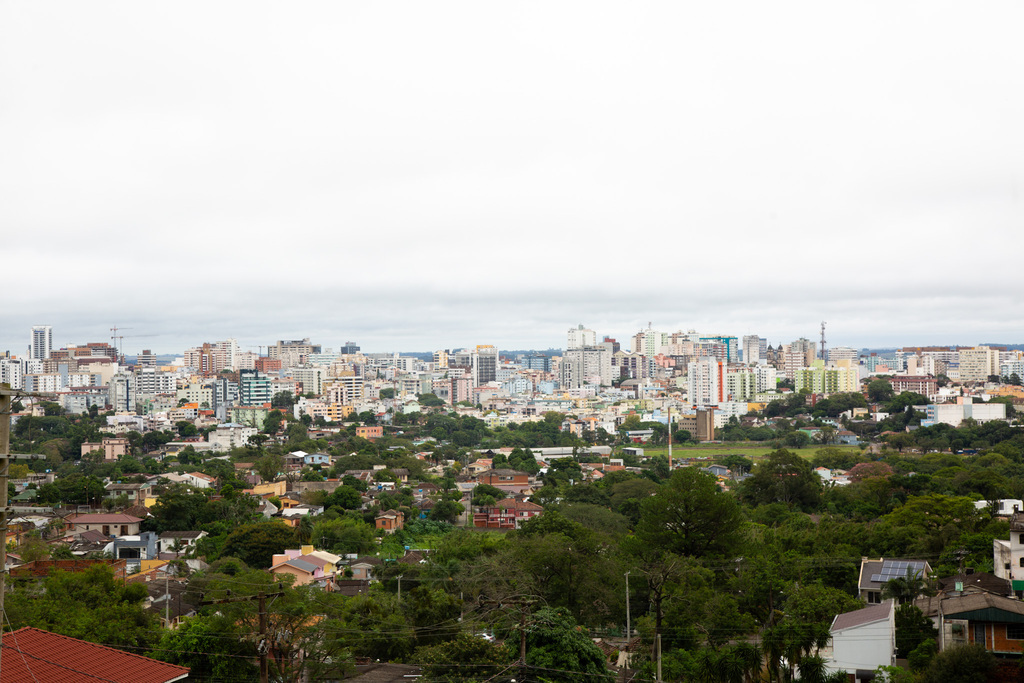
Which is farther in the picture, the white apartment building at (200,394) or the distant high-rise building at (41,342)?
the distant high-rise building at (41,342)

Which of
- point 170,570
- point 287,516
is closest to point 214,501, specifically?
point 287,516

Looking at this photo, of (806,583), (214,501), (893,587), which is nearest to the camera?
(893,587)

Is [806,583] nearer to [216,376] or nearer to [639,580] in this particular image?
[639,580]

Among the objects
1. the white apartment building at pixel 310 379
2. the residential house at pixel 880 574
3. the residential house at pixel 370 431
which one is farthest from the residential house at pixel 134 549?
the white apartment building at pixel 310 379

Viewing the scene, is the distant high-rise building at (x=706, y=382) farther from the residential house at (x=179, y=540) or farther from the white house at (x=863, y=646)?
the white house at (x=863, y=646)

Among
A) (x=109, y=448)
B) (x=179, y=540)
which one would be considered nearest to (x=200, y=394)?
(x=109, y=448)

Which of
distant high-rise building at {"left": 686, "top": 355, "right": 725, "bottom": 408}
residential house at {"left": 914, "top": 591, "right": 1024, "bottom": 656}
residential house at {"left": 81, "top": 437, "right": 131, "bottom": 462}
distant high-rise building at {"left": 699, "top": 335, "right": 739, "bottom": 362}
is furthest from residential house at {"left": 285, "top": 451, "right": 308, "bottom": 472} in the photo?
distant high-rise building at {"left": 699, "top": 335, "right": 739, "bottom": 362}

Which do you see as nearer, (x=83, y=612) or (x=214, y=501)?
(x=83, y=612)

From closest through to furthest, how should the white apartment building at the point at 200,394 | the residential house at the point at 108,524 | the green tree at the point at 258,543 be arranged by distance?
the green tree at the point at 258,543, the residential house at the point at 108,524, the white apartment building at the point at 200,394
